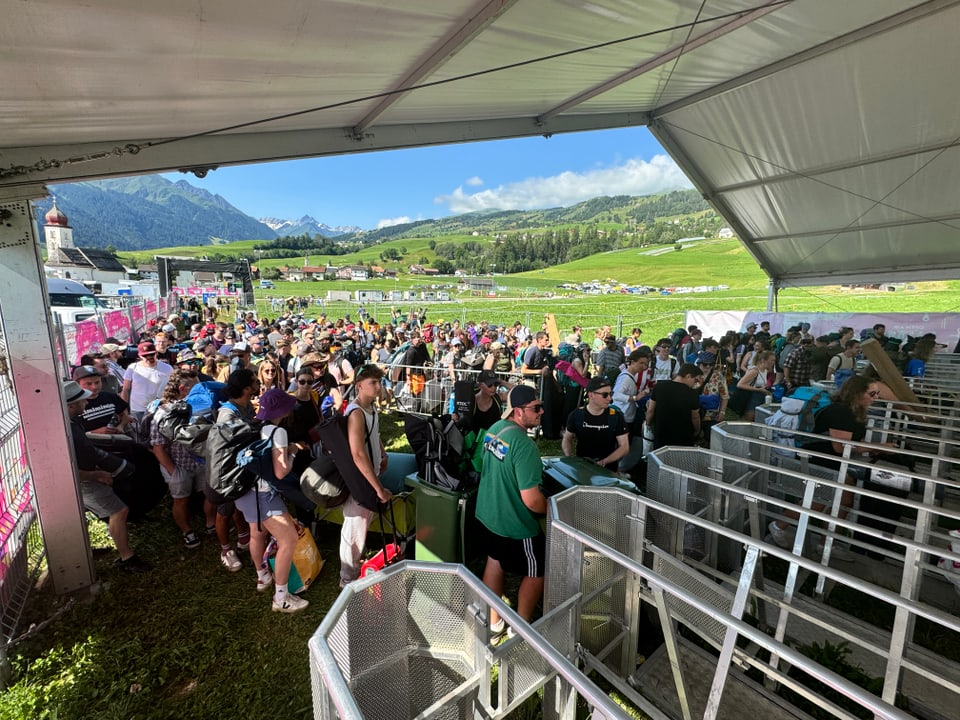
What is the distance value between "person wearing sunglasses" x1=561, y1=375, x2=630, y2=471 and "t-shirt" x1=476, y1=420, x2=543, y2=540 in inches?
49.8

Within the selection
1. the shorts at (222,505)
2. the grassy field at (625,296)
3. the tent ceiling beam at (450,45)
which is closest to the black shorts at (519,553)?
the shorts at (222,505)

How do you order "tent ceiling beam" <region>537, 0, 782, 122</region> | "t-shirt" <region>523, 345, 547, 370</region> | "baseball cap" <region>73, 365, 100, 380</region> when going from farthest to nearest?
"t-shirt" <region>523, 345, 547, 370</region>, "tent ceiling beam" <region>537, 0, 782, 122</region>, "baseball cap" <region>73, 365, 100, 380</region>

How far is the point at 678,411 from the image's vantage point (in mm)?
4461

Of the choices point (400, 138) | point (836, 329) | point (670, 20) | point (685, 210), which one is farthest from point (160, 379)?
point (685, 210)

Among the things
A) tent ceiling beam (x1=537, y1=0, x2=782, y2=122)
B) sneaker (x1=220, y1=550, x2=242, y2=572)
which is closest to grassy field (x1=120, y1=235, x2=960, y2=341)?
tent ceiling beam (x1=537, y1=0, x2=782, y2=122)

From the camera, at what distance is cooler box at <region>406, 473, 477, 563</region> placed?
3.28m

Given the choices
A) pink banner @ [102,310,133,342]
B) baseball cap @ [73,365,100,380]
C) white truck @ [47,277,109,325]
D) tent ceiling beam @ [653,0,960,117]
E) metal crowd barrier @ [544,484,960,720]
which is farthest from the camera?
white truck @ [47,277,109,325]

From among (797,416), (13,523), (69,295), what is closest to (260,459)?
(13,523)

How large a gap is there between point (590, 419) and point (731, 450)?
3.95 feet

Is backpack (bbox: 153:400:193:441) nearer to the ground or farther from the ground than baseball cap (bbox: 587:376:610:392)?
nearer to the ground

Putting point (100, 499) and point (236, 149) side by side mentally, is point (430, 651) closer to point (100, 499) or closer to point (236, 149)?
point (100, 499)

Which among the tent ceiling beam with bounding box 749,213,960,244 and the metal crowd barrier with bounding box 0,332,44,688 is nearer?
the metal crowd barrier with bounding box 0,332,44,688

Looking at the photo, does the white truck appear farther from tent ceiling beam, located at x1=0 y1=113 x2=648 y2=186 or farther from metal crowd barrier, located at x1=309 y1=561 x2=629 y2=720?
metal crowd barrier, located at x1=309 y1=561 x2=629 y2=720

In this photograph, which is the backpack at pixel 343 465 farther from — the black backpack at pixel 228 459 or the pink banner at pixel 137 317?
the pink banner at pixel 137 317
